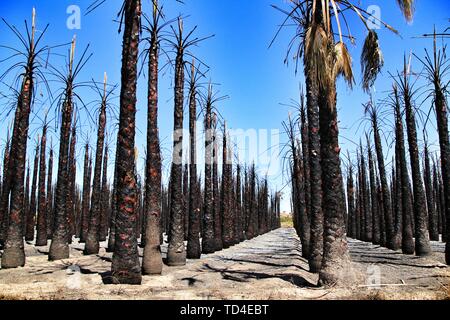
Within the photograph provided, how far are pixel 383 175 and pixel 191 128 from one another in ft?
33.6

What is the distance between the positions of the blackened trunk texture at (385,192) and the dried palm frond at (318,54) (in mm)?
13364

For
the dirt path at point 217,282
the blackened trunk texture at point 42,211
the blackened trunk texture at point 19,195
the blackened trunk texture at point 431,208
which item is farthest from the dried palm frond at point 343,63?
the blackened trunk texture at point 431,208

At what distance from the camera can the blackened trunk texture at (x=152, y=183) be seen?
1022cm

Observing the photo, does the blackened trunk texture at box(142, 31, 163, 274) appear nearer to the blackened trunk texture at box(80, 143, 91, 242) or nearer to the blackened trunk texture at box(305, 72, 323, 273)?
the blackened trunk texture at box(305, 72, 323, 273)

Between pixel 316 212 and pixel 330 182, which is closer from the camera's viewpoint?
pixel 330 182

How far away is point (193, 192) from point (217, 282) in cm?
583

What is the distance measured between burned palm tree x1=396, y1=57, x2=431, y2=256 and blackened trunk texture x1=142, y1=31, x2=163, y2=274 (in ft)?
29.9

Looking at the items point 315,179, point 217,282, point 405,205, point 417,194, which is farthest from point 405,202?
point 217,282

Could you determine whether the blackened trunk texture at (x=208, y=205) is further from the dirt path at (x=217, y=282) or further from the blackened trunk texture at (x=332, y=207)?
the blackened trunk texture at (x=332, y=207)

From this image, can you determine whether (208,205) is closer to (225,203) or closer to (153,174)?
(225,203)

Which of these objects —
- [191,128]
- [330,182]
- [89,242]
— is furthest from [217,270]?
[89,242]

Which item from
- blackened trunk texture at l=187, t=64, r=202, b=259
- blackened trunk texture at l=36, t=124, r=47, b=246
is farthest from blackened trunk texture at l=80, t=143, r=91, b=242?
blackened trunk texture at l=187, t=64, r=202, b=259
